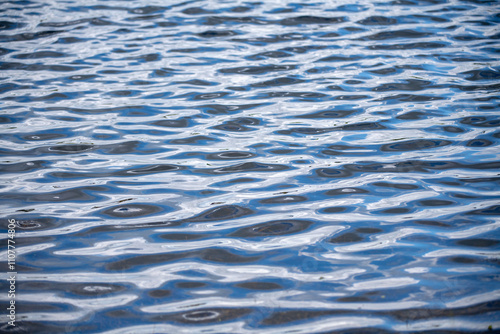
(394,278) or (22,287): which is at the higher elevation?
(22,287)

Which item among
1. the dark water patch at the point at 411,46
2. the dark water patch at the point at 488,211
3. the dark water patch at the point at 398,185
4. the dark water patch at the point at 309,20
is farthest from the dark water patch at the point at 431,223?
the dark water patch at the point at 309,20

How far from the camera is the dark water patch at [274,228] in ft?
11.2

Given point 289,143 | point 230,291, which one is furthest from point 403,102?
point 230,291

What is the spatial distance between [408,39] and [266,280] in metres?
6.57

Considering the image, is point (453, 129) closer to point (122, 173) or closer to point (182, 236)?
point (182, 236)

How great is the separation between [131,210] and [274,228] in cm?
118

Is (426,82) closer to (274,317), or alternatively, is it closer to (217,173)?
(217,173)

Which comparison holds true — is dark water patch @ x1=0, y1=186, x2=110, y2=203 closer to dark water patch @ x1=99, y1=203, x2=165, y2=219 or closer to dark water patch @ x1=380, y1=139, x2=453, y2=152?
dark water patch @ x1=99, y1=203, x2=165, y2=219

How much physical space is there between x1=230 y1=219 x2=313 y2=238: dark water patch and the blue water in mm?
20

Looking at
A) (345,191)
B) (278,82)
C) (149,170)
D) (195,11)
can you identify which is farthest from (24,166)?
(195,11)

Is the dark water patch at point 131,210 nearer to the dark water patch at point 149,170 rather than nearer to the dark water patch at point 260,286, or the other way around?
the dark water patch at point 149,170

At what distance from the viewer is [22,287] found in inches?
115

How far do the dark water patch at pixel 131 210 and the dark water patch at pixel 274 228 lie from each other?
2.48 ft

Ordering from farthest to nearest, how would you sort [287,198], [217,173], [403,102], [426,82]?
[426,82]
[403,102]
[217,173]
[287,198]
